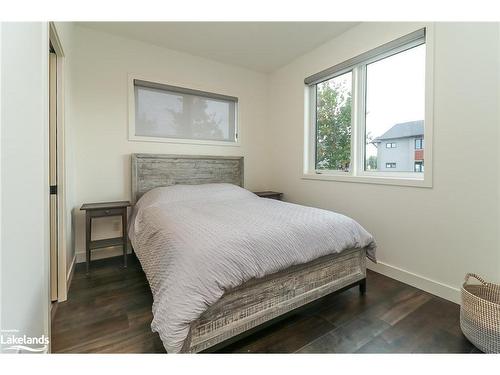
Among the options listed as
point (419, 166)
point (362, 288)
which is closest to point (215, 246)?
point (362, 288)

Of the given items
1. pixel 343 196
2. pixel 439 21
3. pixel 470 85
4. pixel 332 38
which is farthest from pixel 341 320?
pixel 332 38

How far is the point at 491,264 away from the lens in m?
1.69

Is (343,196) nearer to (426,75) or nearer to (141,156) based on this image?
(426,75)

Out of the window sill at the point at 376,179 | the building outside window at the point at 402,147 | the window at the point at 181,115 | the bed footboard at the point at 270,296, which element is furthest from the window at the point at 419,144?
the window at the point at 181,115

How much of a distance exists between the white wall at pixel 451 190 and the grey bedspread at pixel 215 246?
52 cm

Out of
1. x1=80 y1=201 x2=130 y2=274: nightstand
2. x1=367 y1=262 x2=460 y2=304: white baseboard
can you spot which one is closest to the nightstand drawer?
x1=80 y1=201 x2=130 y2=274: nightstand

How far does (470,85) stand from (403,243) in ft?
4.46

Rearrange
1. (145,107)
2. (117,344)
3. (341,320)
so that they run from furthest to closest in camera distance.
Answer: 1. (145,107)
2. (341,320)
3. (117,344)

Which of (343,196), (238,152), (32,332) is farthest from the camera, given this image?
(238,152)

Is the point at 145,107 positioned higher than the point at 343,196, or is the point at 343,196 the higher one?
the point at 145,107

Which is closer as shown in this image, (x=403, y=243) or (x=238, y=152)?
(x=403, y=243)

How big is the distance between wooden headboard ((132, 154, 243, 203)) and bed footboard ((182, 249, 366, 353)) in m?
1.93

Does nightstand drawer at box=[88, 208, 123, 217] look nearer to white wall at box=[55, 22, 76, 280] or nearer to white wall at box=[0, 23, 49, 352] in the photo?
white wall at box=[55, 22, 76, 280]

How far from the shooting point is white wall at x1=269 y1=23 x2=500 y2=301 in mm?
1680
